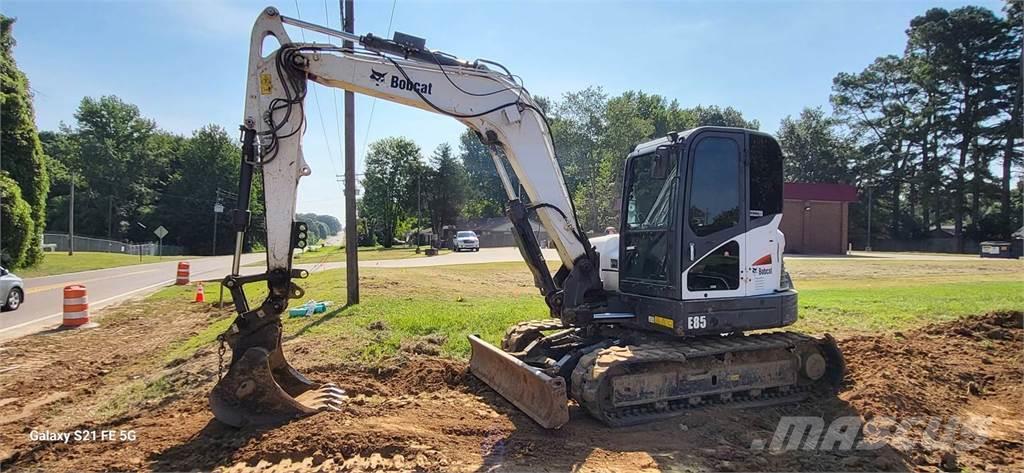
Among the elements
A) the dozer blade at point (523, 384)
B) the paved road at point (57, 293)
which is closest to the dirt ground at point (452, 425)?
the dozer blade at point (523, 384)

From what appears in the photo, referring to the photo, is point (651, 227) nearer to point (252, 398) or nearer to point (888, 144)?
point (252, 398)

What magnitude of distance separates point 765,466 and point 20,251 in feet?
111

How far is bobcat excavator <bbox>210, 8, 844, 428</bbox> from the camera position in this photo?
18.1 ft

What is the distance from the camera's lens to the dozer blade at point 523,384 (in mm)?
5105

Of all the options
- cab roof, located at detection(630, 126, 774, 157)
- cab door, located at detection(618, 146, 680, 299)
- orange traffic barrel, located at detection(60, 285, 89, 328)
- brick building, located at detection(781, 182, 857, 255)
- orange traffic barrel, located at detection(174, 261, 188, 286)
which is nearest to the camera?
cab door, located at detection(618, 146, 680, 299)

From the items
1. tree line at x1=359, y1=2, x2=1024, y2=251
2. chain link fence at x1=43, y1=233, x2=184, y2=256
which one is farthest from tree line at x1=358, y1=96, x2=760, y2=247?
chain link fence at x1=43, y1=233, x2=184, y2=256

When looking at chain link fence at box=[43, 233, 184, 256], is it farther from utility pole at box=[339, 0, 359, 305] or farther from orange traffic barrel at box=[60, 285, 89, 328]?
utility pole at box=[339, 0, 359, 305]

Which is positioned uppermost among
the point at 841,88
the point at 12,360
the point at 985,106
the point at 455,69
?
the point at 841,88

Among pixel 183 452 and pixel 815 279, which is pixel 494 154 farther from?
pixel 815 279

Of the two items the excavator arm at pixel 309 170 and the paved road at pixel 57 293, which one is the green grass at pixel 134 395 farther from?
the paved road at pixel 57 293

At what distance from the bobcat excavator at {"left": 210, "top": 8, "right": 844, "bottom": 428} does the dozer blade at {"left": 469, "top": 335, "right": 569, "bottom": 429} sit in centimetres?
2

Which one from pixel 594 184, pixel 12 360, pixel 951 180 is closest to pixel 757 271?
pixel 12 360

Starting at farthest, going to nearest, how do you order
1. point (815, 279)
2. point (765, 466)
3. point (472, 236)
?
point (472, 236), point (815, 279), point (765, 466)

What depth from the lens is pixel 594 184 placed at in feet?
185
